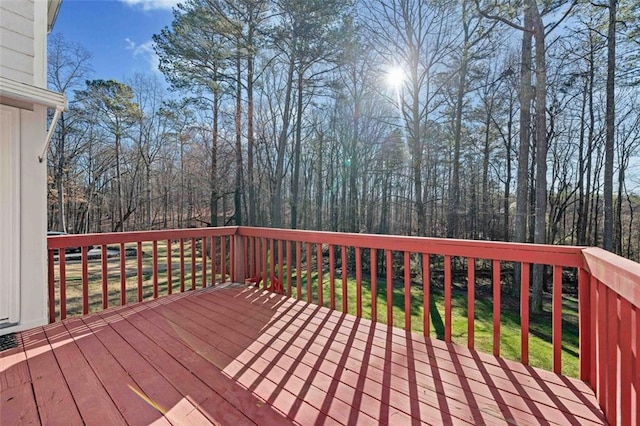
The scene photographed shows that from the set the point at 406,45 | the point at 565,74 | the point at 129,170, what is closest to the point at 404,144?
the point at 406,45

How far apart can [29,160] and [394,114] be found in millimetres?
10038

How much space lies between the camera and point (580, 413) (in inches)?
57.2

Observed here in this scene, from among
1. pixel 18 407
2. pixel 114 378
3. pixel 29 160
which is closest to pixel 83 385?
pixel 114 378

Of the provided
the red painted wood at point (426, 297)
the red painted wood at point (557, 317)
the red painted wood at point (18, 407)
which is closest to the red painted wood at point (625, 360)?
the red painted wood at point (557, 317)

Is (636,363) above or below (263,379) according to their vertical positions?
above

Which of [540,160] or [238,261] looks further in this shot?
[540,160]

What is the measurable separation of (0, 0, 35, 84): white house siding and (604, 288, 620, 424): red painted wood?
4.06m

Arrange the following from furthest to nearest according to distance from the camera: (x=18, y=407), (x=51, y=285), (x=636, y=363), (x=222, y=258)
→ (x=222, y=258)
(x=51, y=285)
(x=18, y=407)
(x=636, y=363)

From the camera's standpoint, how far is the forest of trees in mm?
7844

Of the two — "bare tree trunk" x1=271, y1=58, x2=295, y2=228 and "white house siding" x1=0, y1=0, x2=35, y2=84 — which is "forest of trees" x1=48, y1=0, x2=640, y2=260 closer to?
"bare tree trunk" x1=271, y1=58, x2=295, y2=228

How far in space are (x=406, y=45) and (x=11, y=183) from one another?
9.51 meters

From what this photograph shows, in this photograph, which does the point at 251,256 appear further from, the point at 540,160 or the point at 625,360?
the point at 540,160

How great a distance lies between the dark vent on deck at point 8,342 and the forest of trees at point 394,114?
868 cm

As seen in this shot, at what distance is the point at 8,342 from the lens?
→ 2148 millimetres
